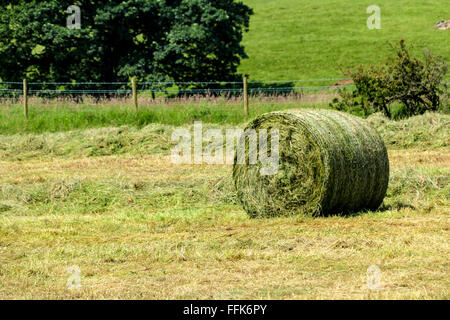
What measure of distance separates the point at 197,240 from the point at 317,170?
2.06 meters

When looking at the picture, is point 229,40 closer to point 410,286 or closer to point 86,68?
point 86,68

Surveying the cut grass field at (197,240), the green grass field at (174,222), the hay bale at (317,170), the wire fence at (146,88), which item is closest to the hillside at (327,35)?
the wire fence at (146,88)

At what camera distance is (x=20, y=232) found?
29.6ft

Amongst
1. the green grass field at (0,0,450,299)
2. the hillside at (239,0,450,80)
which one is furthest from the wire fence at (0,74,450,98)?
the hillside at (239,0,450,80)

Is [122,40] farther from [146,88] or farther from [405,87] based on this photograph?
[405,87]

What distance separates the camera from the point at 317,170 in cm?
930

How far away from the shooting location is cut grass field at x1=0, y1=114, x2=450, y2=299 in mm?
6348

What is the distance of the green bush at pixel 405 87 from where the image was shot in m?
19.8

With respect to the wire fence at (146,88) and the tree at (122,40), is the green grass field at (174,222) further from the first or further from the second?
the tree at (122,40)

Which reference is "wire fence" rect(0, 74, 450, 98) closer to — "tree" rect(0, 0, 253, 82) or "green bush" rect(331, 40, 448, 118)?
"tree" rect(0, 0, 253, 82)

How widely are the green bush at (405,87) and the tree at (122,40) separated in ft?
29.1

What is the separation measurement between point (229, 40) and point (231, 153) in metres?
14.1

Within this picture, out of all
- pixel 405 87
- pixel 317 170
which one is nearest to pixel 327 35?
pixel 405 87

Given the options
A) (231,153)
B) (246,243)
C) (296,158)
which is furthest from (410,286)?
(231,153)
